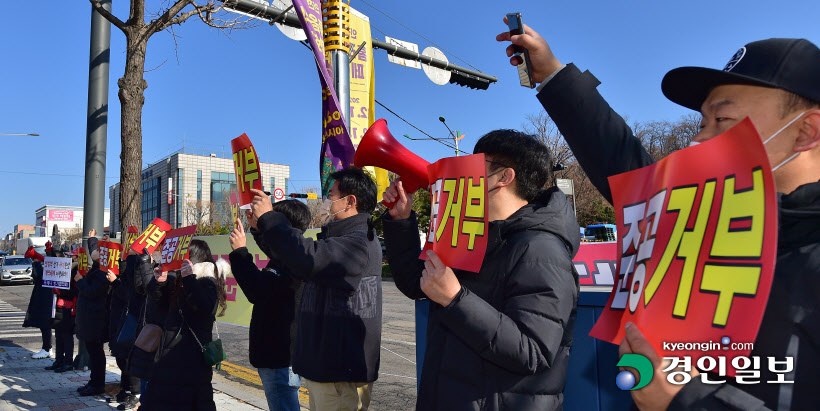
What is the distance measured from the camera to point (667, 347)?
2.95ft

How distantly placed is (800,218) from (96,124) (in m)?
7.74

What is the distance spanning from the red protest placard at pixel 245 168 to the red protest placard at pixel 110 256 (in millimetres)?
3196

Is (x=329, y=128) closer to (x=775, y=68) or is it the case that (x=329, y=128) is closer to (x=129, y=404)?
(x=129, y=404)

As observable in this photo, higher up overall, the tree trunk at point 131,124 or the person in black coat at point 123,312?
the tree trunk at point 131,124

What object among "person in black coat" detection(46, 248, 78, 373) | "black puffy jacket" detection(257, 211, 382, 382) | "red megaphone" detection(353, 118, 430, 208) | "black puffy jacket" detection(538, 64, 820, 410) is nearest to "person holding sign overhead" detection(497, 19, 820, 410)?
"black puffy jacket" detection(538, 64, 820, 410)

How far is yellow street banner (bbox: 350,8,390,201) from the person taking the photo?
727cm

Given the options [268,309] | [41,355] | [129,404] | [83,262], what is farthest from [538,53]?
[41,355]

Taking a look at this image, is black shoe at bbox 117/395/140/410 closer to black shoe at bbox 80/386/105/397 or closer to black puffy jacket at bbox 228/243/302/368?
black shoe at bbox 80/386/105/397

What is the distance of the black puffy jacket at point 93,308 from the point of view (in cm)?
602

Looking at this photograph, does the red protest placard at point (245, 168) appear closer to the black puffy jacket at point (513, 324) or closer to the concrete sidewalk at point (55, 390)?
the black puffy jacket at point (513, 324)

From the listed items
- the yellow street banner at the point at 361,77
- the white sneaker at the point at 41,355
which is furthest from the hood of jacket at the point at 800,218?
the white sneaker at the point at 41,355

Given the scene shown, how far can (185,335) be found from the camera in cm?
341

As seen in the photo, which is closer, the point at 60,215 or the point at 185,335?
the point at 185,335

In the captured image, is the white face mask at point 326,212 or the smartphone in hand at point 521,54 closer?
the smartphone in hand at point 521,54
